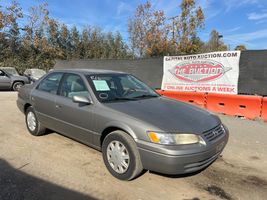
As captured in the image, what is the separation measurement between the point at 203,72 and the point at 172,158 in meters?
7.34

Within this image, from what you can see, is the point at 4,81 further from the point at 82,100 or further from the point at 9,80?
the point at 82,100

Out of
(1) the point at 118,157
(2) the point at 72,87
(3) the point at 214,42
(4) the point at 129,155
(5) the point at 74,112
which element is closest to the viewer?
(4) the point at 129,155

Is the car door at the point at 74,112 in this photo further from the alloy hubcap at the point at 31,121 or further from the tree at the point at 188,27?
the tree at the point at 188,27

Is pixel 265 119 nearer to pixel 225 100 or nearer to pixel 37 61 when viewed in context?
pixel 225 100

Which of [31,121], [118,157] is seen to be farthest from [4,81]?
[118,157]

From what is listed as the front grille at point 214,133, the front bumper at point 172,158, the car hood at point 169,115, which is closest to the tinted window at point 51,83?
the car hood at point 169,115

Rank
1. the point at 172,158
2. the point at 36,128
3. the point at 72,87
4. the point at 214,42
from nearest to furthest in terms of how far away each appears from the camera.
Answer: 1. the point at 172,158
2. the point at 72,87
3. the point at 36,128
4. the point at 214,42

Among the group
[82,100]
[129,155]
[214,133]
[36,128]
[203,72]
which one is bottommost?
[36,128]

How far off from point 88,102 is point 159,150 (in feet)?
4.92

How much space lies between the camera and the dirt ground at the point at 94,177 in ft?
11.7

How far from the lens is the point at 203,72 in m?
10.2

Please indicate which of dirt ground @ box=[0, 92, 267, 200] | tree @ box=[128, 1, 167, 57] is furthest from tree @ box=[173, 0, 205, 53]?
dirt ground @ box=[0, 92, 267, 200]

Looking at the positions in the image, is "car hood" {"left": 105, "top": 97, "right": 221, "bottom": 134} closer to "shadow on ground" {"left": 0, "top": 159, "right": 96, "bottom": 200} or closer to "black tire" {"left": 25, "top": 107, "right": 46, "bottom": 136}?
"shadow on ground" {"left": 0, "top": 159, "right": 96, "bottom": 200}

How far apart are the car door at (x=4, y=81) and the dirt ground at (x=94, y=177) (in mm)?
11954
